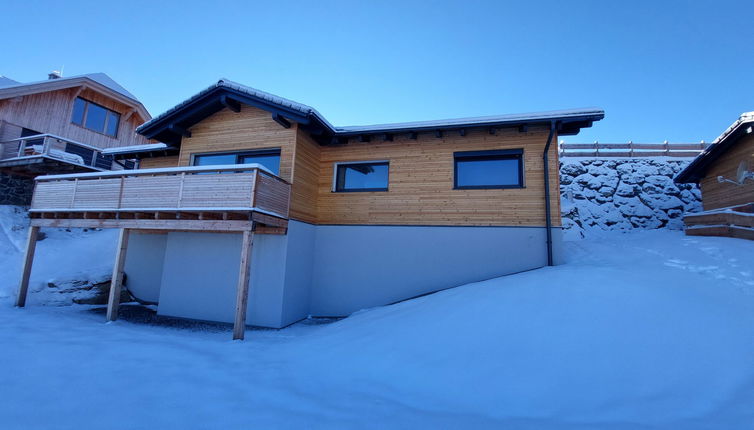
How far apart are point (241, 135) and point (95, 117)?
1693cm

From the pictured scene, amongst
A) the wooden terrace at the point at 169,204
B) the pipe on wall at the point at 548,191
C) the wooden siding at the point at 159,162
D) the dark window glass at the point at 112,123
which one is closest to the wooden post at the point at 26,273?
the wooden terrace at the point at 169,204

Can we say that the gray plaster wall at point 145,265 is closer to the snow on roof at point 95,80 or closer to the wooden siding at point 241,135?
the wooden siding at point 241,135

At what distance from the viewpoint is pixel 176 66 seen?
1494 cm

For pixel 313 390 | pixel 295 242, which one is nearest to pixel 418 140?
pixel 295 242

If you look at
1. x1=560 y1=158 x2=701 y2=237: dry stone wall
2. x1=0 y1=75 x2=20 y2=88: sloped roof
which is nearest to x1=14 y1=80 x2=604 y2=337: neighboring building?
x1=560 y1=158 x2=701 y2=237: dry stone wall

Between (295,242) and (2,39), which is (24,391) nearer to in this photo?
(295,242)

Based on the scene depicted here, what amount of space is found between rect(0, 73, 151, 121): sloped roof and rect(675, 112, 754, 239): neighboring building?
100 ft

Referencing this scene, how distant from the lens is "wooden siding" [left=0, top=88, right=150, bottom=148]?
16.6 m

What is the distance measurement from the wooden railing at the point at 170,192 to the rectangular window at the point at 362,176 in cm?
225

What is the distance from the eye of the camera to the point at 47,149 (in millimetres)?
15562

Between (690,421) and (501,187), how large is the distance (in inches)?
272

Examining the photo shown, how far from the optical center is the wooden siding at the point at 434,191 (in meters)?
9.11

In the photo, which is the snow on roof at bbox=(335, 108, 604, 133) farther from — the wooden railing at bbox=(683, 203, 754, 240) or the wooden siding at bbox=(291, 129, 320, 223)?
the wooden railing at bbox=(683, 203, 754, 240)

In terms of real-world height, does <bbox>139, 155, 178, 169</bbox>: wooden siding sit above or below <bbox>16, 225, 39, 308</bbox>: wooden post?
above
